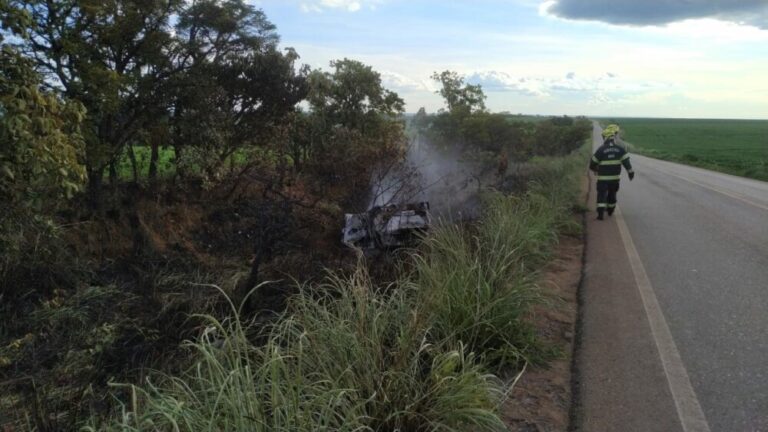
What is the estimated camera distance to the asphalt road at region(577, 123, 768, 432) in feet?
11.6

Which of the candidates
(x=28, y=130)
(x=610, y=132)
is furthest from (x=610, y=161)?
(x=28, y=130)

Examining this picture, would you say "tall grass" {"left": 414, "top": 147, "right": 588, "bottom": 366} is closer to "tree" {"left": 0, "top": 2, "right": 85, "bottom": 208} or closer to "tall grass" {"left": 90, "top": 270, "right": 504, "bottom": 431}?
"tall grass" {"left": 90, "top": 270, "right": 504, "bottom": 431}

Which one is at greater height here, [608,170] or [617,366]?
[608,170]

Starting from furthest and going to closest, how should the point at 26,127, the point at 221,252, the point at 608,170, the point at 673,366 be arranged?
the point at 221,252
the point at 608,170
the point at 26,127
the point at 673,366

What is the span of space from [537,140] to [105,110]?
1013 inches

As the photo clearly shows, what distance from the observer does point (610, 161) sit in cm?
1119

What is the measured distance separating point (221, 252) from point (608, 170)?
8.28 metres

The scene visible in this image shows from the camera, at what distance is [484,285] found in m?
4.65

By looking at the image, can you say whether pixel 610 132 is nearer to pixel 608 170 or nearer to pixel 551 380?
pixel 608 170

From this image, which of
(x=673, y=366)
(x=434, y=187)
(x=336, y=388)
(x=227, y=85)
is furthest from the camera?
(x=434, y=187)

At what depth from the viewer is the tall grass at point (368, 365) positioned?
256 cm

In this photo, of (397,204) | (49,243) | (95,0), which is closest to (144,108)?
(95,0)

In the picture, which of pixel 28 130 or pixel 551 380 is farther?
pixel 28 130

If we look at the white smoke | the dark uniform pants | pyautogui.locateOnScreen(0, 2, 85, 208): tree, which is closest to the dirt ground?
the white smoke
